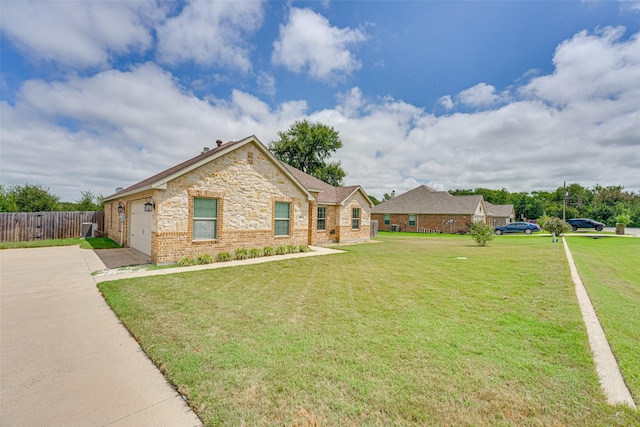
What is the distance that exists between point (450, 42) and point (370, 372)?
14.6m

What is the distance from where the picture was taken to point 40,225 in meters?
17.4

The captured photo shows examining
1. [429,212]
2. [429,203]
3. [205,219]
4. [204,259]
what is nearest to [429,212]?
[429,212]

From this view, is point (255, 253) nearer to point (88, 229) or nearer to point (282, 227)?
point (282, 227)

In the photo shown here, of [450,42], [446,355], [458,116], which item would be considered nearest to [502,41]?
[450,42]

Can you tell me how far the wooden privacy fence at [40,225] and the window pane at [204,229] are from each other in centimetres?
1443

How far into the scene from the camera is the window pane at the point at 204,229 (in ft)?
36.1

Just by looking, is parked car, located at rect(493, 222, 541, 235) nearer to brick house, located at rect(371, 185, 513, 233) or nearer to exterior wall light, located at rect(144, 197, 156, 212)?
brick house, located at rect(371, 185, 513, 233)

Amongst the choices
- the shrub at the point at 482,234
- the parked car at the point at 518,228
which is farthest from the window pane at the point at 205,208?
the parked car at the point at 518,228

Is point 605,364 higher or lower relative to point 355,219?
lower

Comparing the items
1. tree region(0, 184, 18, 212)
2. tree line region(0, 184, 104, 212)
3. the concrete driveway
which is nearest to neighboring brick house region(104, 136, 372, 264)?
the concrete driveway

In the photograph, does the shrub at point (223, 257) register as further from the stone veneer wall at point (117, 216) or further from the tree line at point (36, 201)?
the tree line at point (36, 201)

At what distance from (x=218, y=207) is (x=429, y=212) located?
98.1ft

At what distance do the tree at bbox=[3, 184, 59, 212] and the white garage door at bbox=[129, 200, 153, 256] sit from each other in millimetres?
18130

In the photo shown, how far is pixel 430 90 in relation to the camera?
1636 centimetres
